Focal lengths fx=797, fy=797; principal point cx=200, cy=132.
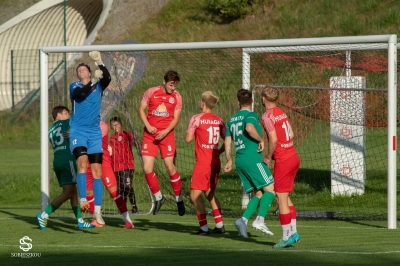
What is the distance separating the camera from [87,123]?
10.9 meters

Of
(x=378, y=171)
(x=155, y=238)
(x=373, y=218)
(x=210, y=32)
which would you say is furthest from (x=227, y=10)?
(x=155, y=238)

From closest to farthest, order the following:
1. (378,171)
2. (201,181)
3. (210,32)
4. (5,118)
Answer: (201,181) → (378,171) → (5,118) → (210,32)

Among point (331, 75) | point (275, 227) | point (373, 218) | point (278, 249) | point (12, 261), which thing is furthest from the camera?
point (331, 75)

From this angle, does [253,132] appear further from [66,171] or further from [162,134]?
[66,171]

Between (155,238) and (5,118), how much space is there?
18526mm

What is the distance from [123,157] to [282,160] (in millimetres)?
5520

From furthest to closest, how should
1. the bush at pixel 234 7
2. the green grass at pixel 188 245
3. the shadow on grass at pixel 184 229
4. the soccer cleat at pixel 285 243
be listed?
the bush at pixel 234 7, the shadow on grass at pixel 184 229, the soccer cleat at pixel 285 243, the green grass at pixel 188 245

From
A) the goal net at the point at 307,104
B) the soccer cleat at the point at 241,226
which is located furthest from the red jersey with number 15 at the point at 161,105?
the soccer cleat at the point at 241,226

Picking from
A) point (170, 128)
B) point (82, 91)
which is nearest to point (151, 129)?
point (170, 128)

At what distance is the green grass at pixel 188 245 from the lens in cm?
805

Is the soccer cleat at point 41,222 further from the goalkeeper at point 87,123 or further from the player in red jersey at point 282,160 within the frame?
the player in red jersey at point 282,160

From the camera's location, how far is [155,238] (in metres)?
10.1

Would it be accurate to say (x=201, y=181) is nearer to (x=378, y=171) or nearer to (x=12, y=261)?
(x=12, y=261)

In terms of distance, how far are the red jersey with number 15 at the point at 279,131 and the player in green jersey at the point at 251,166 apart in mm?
484
